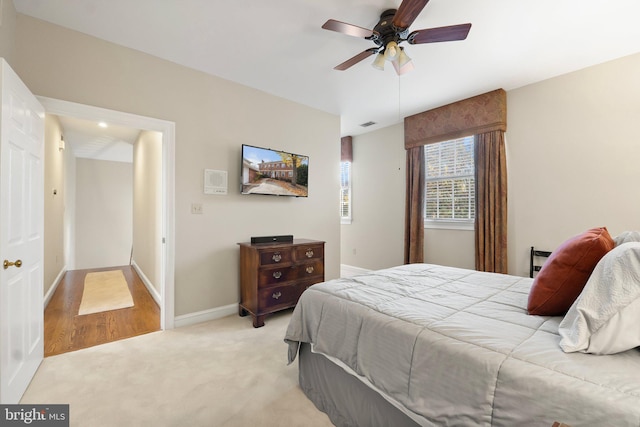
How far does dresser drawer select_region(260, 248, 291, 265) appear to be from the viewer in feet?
9.39

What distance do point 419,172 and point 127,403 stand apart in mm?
4124

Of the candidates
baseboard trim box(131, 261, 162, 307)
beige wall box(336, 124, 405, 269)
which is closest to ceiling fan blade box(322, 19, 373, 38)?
beige wall box(336, 124, 405, 269)

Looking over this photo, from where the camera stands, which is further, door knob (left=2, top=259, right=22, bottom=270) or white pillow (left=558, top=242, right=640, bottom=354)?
door knob (left=2, top=259, right=22, bottom=270)

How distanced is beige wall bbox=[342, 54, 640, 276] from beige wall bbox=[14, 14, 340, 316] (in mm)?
2494

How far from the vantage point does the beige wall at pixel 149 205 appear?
141 inches

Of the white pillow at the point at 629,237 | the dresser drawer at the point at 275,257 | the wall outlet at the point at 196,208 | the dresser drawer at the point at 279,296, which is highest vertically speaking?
the wall outlet at the point at 196,208

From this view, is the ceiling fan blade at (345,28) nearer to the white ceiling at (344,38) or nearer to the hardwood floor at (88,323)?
the white ceiling at (344,38)

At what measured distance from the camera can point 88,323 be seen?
2.88m

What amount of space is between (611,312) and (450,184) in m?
3.38

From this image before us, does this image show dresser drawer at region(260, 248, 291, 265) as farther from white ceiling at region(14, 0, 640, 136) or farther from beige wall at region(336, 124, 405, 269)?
beige wall at region(336, 124, 405, 269)

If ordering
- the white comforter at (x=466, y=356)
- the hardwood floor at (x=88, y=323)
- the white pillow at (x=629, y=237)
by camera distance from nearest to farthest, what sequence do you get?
the white comforter at (x=466, y=356) → the white pillow at (x=629, y=237) → the hardwood floor at (x=88, y=323)

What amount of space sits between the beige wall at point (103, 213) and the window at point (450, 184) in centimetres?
691

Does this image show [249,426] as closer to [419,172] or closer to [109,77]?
[109,77]

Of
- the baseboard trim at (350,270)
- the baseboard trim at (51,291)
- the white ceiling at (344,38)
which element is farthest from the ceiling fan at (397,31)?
the baseboard trim at (51,291)
